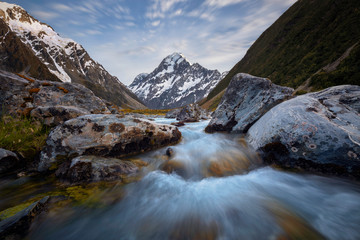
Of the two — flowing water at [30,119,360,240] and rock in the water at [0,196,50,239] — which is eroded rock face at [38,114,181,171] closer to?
flowing water at [30,119,360,240]

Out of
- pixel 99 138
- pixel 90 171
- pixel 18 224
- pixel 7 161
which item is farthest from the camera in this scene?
pixel 99 138

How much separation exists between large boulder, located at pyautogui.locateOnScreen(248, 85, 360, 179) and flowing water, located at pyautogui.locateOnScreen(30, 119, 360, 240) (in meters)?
0.40

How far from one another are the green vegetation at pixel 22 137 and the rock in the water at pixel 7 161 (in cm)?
30

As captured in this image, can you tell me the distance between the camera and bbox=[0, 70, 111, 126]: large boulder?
20.8 ft

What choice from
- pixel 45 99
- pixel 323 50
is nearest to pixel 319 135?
pixel 45 99

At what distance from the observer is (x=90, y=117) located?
546 centimetres

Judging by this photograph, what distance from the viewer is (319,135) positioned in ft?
13.1

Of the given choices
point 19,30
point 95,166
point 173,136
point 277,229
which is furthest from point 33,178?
point 19,30

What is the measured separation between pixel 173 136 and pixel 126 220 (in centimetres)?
460

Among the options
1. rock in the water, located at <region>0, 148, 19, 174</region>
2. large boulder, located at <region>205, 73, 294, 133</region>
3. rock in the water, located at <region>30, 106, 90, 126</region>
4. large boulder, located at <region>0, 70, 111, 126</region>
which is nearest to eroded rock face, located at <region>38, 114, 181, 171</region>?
rock in the water, located at <region>0, 148, 19, 174</region>

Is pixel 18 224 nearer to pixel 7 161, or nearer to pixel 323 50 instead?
pixel 7 161

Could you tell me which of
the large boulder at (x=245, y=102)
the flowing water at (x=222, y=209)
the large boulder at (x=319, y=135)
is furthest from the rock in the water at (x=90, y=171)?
the large boulder at (x=245, y=102)

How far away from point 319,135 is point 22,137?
9.69 metres

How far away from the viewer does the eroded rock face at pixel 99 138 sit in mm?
4539
